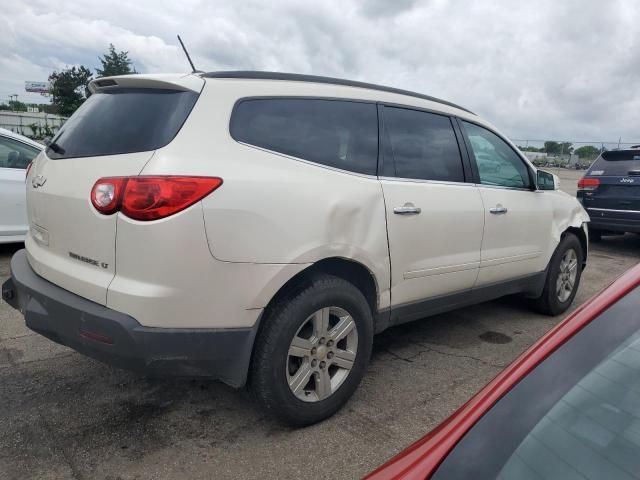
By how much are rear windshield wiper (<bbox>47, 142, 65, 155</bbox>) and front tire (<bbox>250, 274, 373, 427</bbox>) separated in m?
1.40

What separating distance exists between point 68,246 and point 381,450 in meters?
1.80

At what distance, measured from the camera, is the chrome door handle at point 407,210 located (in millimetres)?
2881

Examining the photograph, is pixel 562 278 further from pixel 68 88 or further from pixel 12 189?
pixel 68 88

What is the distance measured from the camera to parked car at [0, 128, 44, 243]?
557cm

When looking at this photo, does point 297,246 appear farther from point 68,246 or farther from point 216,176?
point 68,246

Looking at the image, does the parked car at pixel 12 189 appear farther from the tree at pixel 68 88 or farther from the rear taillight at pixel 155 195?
the tree at pixel 68 88

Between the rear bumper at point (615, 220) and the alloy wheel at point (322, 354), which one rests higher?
the rear bumper at point (615, 220)

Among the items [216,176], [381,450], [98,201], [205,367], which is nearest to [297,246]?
[216,176]

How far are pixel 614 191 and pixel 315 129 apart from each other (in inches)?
270

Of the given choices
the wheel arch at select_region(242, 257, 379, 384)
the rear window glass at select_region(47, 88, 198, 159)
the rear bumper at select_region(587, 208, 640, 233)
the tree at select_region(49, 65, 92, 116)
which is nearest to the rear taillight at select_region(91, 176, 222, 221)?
the rear window glass at select_region(47, 88, 198, 159)

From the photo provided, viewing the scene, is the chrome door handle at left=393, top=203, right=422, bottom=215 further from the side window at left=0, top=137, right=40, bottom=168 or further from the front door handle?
the side window at left=0, top=137, right=40, bottom=168

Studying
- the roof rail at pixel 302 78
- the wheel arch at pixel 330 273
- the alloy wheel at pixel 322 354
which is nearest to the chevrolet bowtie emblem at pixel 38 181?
the roof rail at pixel 302 78

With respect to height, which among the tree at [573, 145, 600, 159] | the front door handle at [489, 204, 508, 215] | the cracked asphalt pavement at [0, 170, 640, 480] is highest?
the tree at [573, 145, 600, 159]

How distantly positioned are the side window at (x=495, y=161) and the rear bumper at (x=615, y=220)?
4.52 metres
